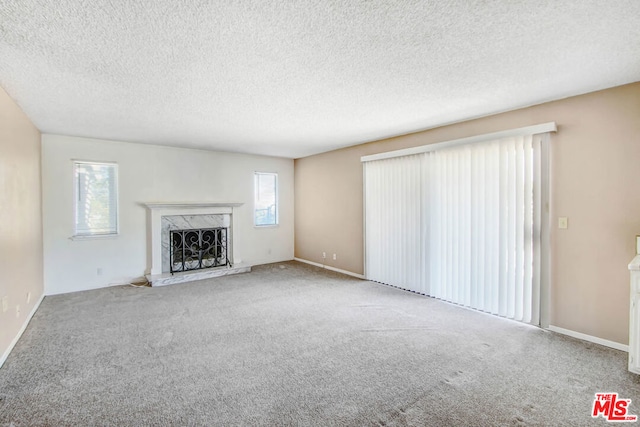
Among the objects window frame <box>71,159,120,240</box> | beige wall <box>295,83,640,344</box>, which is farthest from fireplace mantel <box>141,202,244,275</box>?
beige wall <box>295,83,640,344</box>

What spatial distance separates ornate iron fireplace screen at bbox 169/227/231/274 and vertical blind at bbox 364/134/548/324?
3045mm

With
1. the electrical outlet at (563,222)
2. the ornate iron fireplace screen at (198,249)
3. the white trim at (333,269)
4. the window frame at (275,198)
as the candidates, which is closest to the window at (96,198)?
the ornate iron fireplace screen at (198,249)

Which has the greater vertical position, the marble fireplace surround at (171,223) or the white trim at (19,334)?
the marble fireplace surround at (171,223)

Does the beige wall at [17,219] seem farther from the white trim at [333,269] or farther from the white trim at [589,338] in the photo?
the white trim at [589,338]

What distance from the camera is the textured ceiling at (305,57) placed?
1.71 metres

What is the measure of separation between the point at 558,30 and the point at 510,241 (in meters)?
2.27

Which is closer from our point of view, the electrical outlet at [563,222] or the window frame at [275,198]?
the electrical outlet at [563,222]

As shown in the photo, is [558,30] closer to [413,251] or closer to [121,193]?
[413,251]

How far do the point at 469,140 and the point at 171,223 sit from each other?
16.6 ft

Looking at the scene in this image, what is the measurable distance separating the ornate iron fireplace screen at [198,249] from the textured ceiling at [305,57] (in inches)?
96.7

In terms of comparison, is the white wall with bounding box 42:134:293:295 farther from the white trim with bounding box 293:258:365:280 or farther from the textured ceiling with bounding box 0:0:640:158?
the textured ceiling with bounding box 0:0:640:158

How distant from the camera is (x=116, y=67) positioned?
2371 millimetres

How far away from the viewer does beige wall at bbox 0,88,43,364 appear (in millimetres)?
2660

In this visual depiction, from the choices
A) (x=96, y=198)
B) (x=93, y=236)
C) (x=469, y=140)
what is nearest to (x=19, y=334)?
(x=93, y=236)
